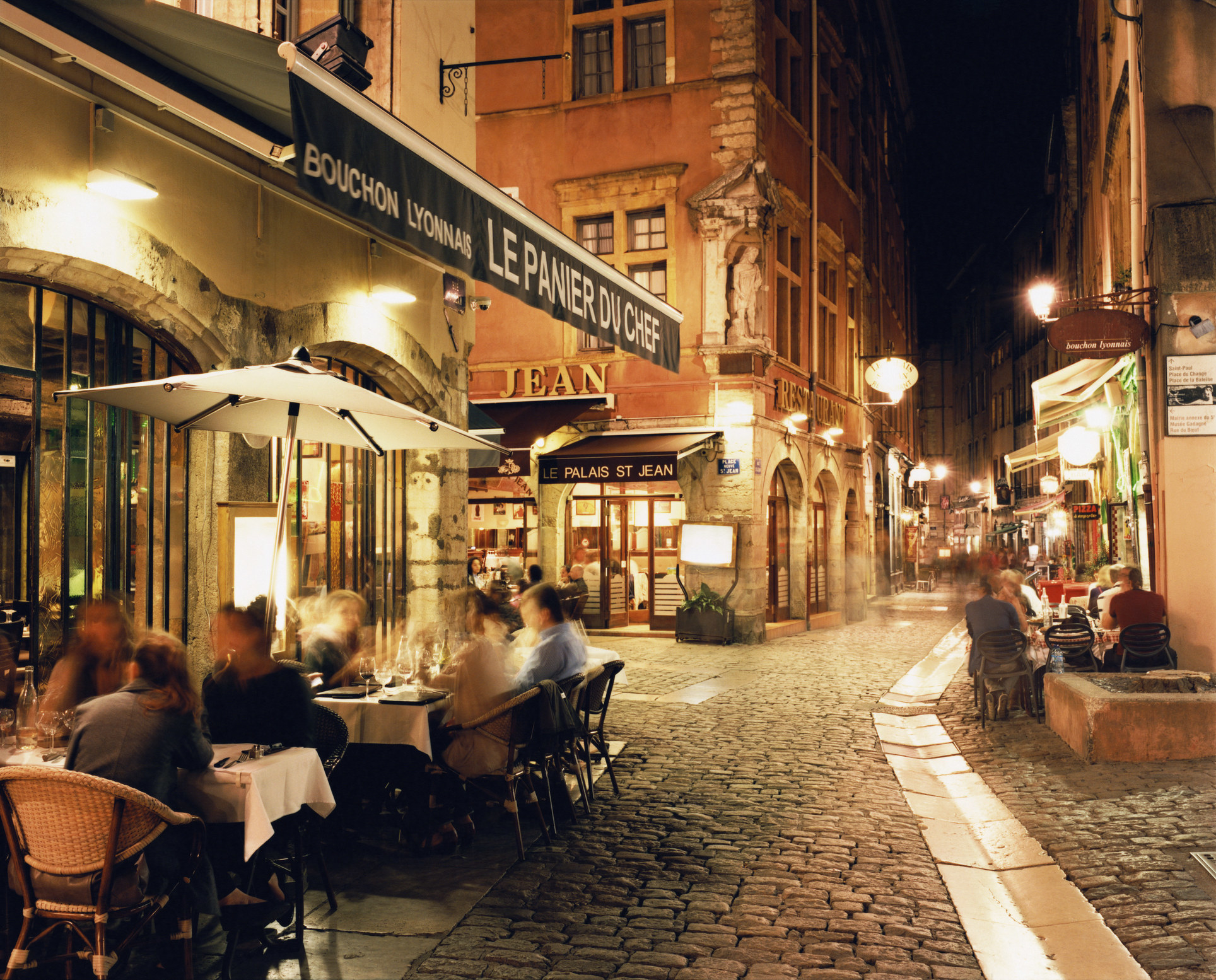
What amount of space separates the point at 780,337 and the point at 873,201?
36.3 ft

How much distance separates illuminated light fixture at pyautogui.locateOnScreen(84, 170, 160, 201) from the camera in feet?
18.0

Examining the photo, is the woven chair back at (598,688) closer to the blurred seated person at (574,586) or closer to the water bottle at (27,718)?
the water bottle at (27,718)

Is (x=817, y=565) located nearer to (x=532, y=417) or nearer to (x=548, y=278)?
(x=532, y=417)

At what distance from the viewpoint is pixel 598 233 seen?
60.3 ft

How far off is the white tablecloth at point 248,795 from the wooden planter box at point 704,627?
1246 cm

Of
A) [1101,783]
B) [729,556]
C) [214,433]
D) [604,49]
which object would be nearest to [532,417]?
[729,556]

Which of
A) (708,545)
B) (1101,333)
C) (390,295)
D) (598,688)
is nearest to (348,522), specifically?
(390,295)

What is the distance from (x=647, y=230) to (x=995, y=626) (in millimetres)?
10676

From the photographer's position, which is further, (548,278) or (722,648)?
(722,648)

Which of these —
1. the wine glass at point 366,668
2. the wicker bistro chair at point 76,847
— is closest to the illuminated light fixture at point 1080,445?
the wine glass at point 366,668

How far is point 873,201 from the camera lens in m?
27.7

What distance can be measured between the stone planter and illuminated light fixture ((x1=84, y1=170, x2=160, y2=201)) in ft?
23.4

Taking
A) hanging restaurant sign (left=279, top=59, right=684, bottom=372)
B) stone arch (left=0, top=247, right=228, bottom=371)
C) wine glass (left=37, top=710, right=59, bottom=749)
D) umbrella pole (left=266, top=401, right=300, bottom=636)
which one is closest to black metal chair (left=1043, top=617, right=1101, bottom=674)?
hanging restaurant sign (left=279, top=59, right=684, bottom=372)

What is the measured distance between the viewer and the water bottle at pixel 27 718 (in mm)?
4336
